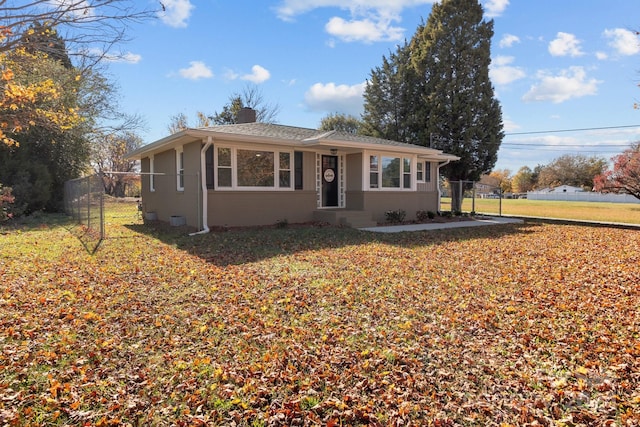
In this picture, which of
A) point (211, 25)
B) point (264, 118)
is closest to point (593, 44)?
point (211, 25)

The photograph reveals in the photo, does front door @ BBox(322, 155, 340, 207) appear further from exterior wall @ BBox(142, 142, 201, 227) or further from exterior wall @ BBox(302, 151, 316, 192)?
exterior wall @ BBox(142, 142, 201, 227)

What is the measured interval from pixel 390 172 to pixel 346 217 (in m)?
3.04

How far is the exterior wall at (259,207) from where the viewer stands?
10.6 metres

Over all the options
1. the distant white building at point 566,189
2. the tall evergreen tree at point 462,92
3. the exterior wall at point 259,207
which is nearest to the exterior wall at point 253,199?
the exterior wall at point 259,207

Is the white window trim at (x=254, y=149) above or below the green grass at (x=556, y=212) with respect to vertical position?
above

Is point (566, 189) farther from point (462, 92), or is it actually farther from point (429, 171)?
point (429, 171)

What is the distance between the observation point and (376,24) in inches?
536

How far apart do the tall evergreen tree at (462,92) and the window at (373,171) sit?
702 cm

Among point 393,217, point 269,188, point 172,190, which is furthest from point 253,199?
point 393,217

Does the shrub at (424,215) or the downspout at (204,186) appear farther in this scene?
the shrub at (424,215)

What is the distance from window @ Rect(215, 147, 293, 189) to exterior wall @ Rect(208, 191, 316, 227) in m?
0.29

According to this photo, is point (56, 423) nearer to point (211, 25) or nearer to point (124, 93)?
point (211, 25)

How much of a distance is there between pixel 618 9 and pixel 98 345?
44.5ft

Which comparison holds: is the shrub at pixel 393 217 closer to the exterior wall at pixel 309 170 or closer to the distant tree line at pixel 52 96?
the exterior wall at pixel 309 170
